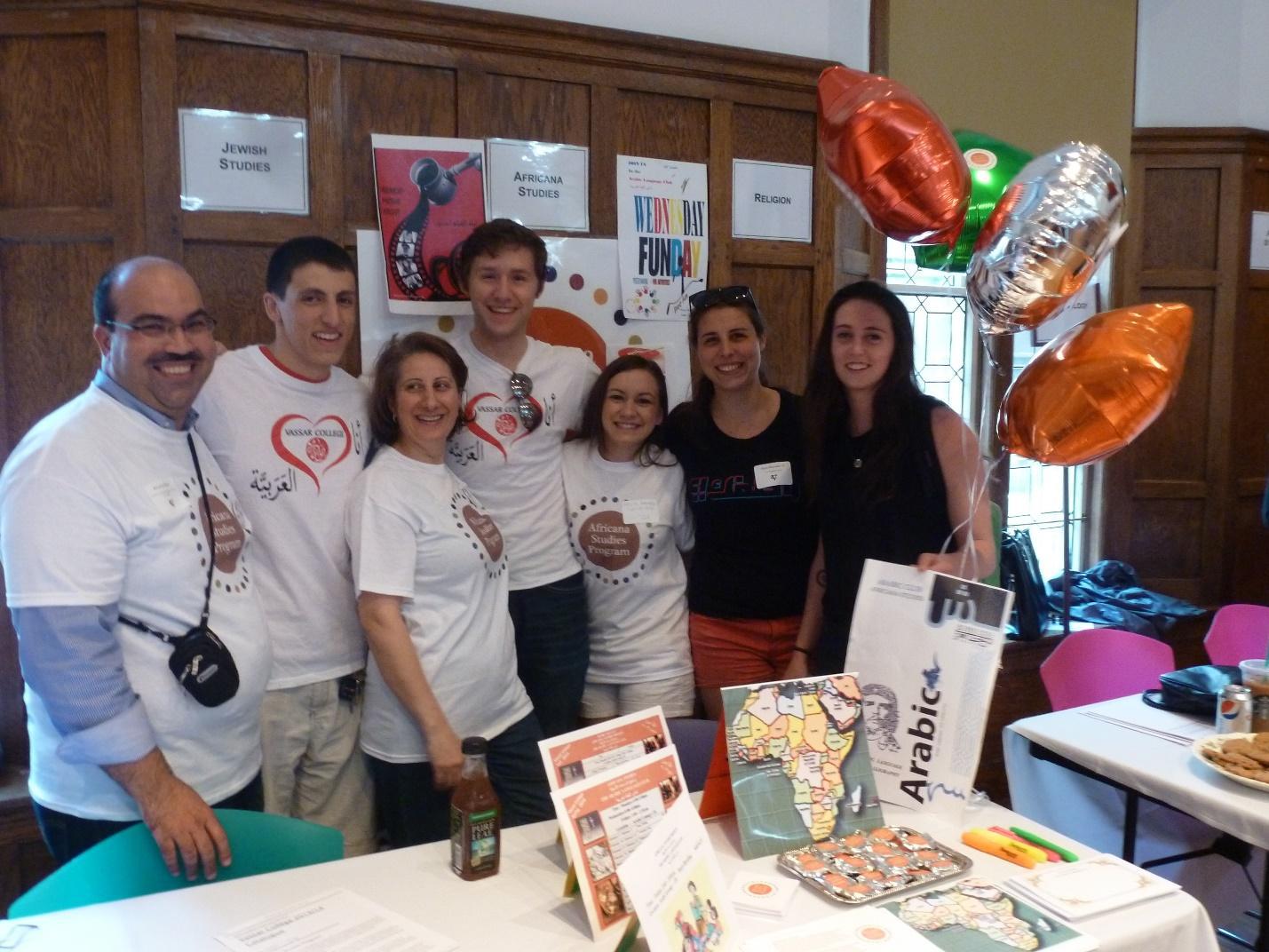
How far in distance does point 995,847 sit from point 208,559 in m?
1.37

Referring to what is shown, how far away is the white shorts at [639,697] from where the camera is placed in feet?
7.71

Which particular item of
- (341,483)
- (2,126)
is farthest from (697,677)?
(2,126)

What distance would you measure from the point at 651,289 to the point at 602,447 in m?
0.73

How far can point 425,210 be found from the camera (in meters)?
2.61

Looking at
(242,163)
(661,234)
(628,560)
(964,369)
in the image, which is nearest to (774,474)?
(628,560)

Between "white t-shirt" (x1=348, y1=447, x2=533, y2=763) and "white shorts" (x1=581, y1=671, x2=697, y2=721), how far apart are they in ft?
1.19

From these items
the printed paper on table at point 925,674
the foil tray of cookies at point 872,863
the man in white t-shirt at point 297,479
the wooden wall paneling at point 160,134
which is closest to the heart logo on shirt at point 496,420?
the man in white t-shirt at point 297,479

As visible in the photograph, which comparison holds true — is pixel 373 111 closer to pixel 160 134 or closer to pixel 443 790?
pixel 160 134

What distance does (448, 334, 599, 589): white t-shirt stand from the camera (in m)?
2.29

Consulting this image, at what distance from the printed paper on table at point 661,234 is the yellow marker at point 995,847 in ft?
5.81

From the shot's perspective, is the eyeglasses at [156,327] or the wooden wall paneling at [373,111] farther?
the wooden wall paneling at [373,111]

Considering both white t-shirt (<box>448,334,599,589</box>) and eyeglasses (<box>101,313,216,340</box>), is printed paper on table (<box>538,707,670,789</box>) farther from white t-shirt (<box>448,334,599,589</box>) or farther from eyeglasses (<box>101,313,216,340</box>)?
eyeglasses (<box>101,313,216,340</box>)

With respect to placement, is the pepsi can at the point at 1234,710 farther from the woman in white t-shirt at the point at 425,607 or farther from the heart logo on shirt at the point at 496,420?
the heart logo on shirt at the point at 496,420

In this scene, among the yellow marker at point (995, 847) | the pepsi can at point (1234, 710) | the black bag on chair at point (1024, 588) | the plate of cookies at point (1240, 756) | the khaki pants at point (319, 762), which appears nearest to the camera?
the yellow marker at point (995, 847)
